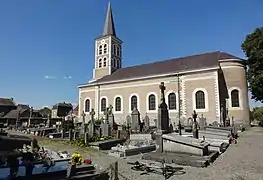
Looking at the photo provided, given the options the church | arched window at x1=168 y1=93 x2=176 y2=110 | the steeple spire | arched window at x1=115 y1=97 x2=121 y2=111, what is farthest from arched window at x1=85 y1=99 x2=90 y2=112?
the steeple spire

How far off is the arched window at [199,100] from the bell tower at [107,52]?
17.0m

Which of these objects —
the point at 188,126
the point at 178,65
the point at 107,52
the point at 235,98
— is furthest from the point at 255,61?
the point at 107,52

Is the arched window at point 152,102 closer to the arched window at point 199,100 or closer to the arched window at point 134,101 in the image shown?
the arched window at point 134,101

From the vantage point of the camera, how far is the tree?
23.3 m

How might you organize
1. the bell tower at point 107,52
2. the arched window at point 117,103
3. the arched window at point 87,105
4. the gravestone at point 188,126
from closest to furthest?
the gravestone at point 188,126 → the arched window at point 117,103 → the arched window at point 87,105 → the bell tower at point 107,52

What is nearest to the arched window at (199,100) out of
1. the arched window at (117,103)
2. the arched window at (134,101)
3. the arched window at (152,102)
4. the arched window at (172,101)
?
the arched window at (172,101)

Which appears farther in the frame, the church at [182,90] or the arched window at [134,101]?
the arched window at [134,101]

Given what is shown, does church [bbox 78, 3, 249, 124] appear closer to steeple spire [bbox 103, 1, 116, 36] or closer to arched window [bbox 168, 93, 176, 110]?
arched window [bbox 168, 93, 176, 110]

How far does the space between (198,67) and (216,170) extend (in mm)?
19936

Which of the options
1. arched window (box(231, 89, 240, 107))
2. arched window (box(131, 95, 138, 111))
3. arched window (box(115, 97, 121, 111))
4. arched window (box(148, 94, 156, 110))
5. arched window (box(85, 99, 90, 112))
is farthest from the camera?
arched window (box(85, 99, 90, 112))

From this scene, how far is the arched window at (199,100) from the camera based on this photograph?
A: 917 inches

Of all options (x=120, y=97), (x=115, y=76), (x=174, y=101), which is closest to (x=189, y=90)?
(x=174, y=101)

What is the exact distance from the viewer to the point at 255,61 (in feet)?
79.7

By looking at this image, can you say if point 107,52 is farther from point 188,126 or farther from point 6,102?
point 6,102
